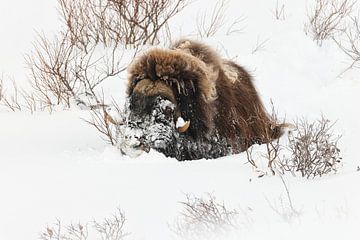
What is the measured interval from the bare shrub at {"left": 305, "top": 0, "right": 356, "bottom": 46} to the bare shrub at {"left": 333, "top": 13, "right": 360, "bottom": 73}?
0.10 meters

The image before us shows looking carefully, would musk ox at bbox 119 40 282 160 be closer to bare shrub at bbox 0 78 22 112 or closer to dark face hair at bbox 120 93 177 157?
dark face hair at bbox 120 93 177 157

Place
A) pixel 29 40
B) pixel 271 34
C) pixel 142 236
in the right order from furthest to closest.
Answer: pixel 29 40 → pixel 271 34 → pixel 142 236

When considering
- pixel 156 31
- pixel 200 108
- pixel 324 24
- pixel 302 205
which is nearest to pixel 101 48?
pixel 156 31

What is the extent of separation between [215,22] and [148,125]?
420cm

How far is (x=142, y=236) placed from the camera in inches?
139

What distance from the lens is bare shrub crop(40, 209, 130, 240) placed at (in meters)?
3.49

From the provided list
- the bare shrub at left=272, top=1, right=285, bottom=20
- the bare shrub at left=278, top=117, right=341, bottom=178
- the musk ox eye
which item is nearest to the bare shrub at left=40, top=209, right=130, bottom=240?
the bare shrub at left=278, top=117, right=341, bottom=178

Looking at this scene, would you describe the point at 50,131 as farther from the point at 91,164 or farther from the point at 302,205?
the point at 302,205

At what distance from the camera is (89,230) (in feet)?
12.1

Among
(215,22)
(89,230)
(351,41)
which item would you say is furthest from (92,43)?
(89,230)

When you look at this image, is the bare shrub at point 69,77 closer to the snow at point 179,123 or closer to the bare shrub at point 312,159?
the snow at point 179,123

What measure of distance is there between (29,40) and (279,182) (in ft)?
19.3

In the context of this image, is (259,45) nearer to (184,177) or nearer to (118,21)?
(118,21)

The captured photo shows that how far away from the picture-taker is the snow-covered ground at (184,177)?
3459 millimetres
